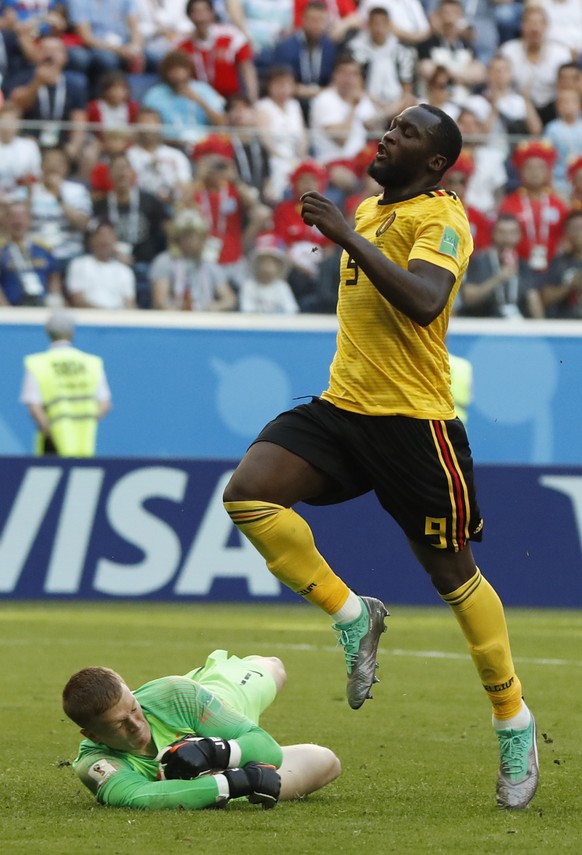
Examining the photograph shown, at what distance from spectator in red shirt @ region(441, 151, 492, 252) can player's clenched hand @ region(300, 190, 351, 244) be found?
945 centimetres

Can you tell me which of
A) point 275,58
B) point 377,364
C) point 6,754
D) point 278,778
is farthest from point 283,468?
point 275,58

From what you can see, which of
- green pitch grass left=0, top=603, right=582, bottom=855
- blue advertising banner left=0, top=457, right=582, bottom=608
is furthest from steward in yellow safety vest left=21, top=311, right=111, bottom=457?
green pitch grass left=0, top=603, right=582, bottom=855

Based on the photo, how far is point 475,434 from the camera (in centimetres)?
1441

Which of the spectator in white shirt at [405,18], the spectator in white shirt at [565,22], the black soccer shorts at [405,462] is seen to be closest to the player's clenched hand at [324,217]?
the black soccer shorts at [405,462]

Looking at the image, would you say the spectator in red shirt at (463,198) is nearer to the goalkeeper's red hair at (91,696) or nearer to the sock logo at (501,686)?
the sock logo at (501,686)

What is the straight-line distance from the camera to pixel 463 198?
14.3m

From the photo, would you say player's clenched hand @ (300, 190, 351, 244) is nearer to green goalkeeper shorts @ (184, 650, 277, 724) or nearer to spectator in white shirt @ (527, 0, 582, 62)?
green goalkeeper shorts @ (184, 650, 277, 724)

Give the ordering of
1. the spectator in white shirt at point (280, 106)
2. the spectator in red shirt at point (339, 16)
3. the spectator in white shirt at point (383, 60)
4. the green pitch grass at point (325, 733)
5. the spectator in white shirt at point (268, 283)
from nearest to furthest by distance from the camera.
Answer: the green pitch grass at point (325, 733) < the spectator in white shirt at point (268, 283) < the spectator in white shirt at point (280, 106) < the spectator in white shirt at point (383, 60) < the spectator in red shirt at point (339, 16)

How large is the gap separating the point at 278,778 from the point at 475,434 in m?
9.64

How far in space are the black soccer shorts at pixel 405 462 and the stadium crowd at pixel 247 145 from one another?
8.69 m

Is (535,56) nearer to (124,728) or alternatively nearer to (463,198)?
(463,198)

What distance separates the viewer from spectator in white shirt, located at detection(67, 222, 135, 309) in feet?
44.9

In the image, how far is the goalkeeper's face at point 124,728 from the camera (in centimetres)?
482

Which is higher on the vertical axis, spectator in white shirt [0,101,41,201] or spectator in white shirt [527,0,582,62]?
spectator in white shirt [527,0,582,62]
